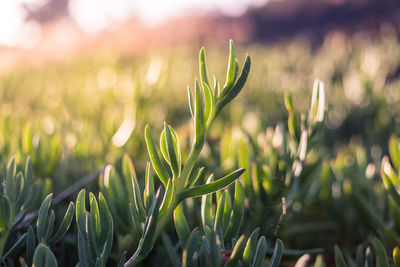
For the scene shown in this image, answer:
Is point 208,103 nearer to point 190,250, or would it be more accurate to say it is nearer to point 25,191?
point 190,250

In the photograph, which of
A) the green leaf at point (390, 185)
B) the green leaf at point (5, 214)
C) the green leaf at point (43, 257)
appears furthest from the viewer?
the green leaf at point (390, 185)

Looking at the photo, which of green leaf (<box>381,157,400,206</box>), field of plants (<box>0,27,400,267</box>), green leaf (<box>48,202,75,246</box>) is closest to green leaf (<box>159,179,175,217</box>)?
field of plants (<box>0,27,400,267</box>)

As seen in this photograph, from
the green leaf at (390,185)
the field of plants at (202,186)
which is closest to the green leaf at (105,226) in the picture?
the field of plants at (202,186)

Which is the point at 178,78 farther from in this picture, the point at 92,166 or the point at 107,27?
the point at 107,27

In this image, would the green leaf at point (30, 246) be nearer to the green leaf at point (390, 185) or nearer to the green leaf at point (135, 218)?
the green leaf at point (135, 218)

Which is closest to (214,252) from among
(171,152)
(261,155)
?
(171,152)

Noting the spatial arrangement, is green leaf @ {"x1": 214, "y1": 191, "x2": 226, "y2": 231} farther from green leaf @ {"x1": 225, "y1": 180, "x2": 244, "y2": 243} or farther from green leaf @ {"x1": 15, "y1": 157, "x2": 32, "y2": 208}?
green leaf @ {"x1": 15, "y1": 157, "x2": 32, "y2": 208}

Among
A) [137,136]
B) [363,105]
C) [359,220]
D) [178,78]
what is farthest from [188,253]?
[178,78]

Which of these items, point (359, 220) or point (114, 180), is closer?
point (114, 180)
